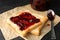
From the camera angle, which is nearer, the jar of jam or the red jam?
the red jam

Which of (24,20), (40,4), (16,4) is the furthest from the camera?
(16,4)

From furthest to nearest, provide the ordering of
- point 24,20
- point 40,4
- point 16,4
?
point 16,4
point 40,4
point 24,20

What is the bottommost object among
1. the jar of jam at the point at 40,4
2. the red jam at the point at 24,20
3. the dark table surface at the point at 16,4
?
the red jam at the point at 24,20

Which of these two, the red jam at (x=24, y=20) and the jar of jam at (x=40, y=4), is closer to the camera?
the red jam at (x=24, y=20)

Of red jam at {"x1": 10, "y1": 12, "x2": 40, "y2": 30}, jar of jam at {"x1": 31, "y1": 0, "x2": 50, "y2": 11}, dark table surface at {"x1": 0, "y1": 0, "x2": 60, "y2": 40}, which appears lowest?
red jam at {"x1": 10, "y1": 12, "x2": 40, "y2": 30}

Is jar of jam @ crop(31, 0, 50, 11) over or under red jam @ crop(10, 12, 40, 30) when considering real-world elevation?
over

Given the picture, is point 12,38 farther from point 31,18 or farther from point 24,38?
point 31,18

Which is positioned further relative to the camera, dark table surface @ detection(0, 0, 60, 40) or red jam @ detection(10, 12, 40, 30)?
dark table surface @ detection(0, 0, 60, 40)

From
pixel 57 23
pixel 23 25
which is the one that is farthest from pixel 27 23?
pixel 57 23
